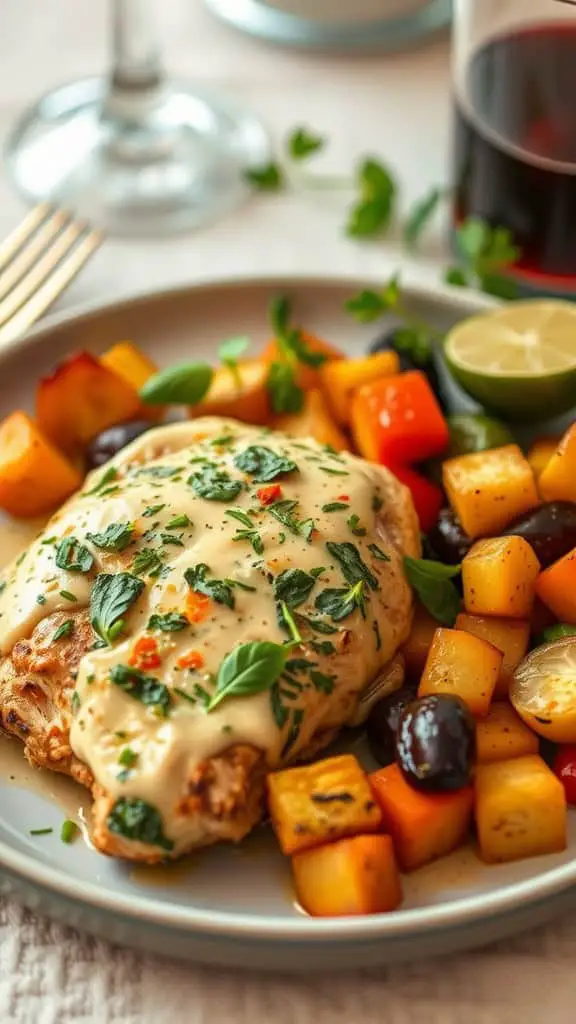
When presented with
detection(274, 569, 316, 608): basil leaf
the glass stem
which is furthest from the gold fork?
detection(274, 569, 316, 608): basil leaf

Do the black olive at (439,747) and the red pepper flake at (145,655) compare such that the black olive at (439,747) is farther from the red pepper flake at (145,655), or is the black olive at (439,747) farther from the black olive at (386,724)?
the red pepper flake at (145,655)

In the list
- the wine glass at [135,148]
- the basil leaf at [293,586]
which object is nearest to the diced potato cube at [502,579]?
the basil leaf at [293,586]

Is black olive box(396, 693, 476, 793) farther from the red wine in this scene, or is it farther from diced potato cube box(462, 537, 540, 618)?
the red wine

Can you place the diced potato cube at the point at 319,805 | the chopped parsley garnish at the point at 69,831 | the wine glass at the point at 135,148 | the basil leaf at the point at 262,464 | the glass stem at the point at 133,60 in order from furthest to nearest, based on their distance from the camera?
the wine glass at the point at 135,148, the glass stem at the point at 133,60, the basil leaf at the point at 262,464, the chopped parsley garnish at the point at 69,831, the diced potato cube at the point at 319,805

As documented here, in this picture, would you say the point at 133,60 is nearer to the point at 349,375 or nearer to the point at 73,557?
the point at 349,375

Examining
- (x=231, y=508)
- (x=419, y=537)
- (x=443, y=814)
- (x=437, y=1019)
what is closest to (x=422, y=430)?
(x=419, y=537)

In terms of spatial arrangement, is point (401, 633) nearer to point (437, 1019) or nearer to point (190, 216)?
point (437, 1019)
